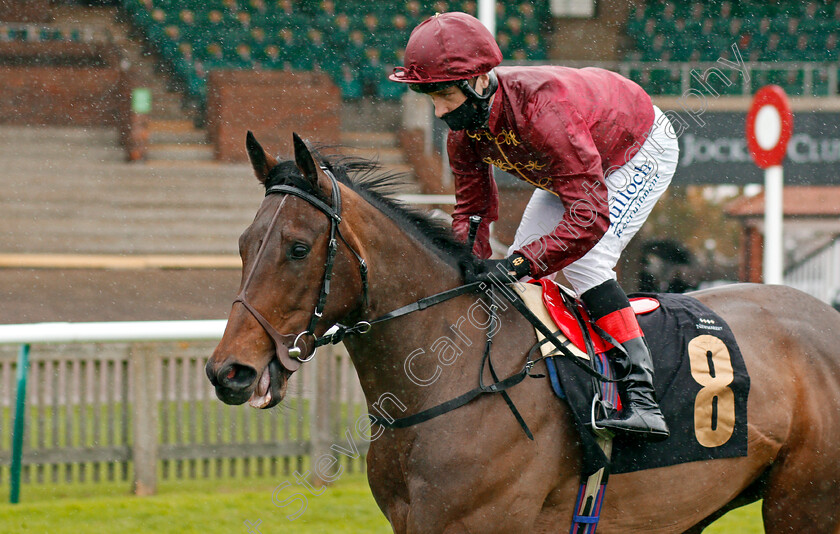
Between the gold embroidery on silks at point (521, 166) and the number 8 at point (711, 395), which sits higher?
the gold embroidery on silks at point (521, 166)

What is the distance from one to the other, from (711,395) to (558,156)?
91cm

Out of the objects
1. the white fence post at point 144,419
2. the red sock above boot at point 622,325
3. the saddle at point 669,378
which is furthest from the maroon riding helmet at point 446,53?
the white fence post at point 144,419

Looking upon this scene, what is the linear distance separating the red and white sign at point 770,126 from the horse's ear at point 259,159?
352 cm

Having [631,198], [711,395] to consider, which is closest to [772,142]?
[631,198]

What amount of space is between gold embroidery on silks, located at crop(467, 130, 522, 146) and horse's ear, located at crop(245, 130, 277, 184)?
2.01ft

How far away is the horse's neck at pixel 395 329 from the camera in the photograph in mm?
2346

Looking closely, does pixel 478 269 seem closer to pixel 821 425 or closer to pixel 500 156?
pixel 500 156

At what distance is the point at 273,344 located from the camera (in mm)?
2104

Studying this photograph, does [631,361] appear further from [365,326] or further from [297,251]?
[297,251]

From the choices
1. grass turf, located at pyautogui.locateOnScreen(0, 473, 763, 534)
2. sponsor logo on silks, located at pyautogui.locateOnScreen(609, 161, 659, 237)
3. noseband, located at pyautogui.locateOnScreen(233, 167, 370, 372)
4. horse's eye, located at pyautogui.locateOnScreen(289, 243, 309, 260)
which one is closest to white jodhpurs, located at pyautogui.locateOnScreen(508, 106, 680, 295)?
sponsor logo on silks, located at pyautogui.locateOnScreen(609, 161, 659, 237)

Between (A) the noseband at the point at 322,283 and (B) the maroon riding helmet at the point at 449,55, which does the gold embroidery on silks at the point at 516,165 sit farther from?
(A) the noseband at the point at 322,283

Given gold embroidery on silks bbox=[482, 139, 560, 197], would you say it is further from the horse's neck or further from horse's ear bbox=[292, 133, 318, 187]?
horse's ear bbox=[292, 133, 318, 187]

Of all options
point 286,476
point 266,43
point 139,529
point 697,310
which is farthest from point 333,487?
point 266,43

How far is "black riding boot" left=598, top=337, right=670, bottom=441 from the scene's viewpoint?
8.02 ft
